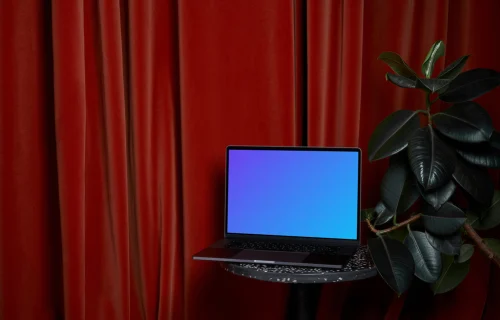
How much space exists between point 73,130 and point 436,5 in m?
1.19

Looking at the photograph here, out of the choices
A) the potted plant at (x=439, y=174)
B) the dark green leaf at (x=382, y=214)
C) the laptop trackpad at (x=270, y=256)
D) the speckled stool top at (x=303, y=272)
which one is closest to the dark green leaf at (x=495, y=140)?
the potted plant at (x=439, y=174)

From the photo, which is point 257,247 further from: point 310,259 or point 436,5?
point 436,5

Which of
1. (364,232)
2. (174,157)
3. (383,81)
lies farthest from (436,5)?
(174,157)

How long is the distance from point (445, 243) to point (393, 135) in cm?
32

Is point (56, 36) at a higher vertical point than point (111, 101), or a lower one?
higher

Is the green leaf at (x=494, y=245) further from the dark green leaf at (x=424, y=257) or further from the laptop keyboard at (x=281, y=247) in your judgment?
the laptop keyboard at (x=281, y=247)

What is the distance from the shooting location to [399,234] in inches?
68.9

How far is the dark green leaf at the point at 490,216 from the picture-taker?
171 centimetres

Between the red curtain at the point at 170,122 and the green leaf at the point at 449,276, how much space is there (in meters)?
0.26

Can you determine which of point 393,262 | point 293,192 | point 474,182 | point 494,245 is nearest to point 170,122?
point 293,192

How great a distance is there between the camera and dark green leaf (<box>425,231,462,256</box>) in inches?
63.3

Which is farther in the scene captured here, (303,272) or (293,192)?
(293,192)

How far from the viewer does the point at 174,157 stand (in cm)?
183

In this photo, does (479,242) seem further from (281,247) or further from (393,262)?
(281,247)
